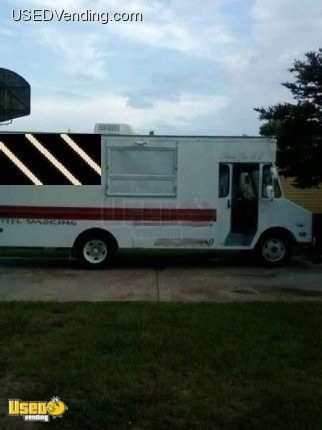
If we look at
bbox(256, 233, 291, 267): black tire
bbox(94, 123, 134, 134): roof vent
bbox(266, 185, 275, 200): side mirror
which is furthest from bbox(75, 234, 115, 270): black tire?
bbox(266, 185, 275, 200): side mirror

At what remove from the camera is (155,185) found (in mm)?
13078

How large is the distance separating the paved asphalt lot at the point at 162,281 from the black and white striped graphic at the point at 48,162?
184 centimetres

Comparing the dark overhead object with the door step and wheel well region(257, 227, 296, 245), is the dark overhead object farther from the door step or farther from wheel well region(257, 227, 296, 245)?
wheel well region(257, 227, 296, 245)

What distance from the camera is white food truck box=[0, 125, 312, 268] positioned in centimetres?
1298

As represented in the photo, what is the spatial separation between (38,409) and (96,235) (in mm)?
8548

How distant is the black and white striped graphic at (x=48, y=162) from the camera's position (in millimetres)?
12977

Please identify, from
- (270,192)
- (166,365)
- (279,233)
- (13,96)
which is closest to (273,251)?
(279,233)

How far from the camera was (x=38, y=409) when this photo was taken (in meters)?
4.64

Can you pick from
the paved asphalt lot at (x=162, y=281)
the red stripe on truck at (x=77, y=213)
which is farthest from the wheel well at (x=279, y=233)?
the red stripe on truck at (x=77, y=213)

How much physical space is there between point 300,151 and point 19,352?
41.1 ft

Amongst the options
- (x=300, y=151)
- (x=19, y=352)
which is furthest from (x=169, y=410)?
(x=300, y=151)

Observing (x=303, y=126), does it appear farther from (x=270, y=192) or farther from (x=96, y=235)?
(x=96, y=235)

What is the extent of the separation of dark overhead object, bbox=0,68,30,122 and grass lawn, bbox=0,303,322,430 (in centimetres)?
470

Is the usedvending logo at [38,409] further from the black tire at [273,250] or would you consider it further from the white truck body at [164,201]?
the black tire at [273,250]
